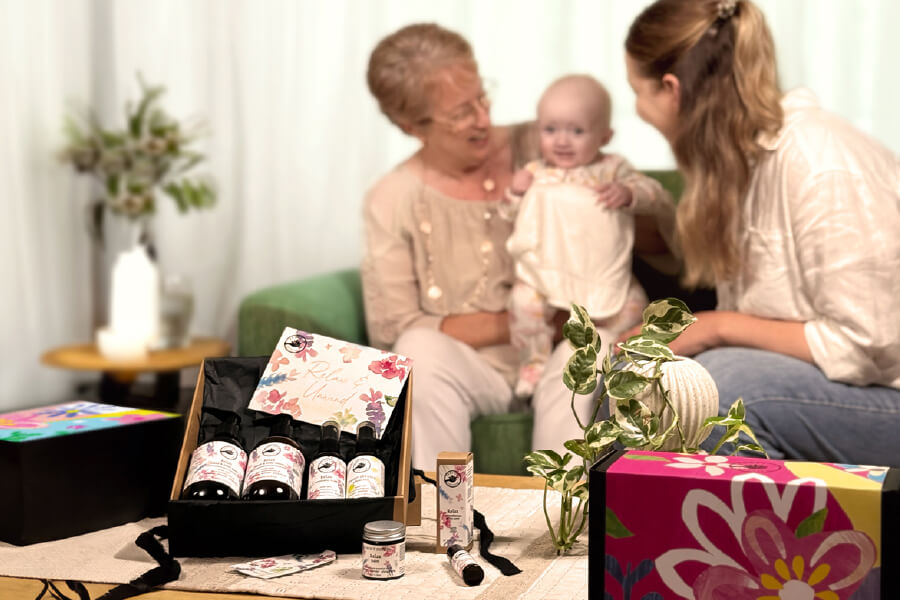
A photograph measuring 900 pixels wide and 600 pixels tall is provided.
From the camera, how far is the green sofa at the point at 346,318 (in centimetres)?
246

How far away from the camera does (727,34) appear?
2195 millimetres

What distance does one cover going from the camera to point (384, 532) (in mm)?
1203

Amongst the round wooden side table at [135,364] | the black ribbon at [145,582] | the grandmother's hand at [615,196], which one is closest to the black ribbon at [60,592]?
the black ribbon at [145,582]

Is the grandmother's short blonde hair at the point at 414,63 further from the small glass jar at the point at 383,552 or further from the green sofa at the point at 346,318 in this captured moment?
the small glass jar at the point at 383,552

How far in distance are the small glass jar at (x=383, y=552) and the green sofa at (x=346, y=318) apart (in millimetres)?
1201

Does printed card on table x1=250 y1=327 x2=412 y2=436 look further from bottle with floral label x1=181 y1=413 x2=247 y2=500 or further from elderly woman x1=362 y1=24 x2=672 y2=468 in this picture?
elderly woman x1=362 y1=24 x2=672 y2=468

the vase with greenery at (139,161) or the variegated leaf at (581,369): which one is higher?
the vase with greenery at (139,161)

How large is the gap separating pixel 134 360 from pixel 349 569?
2047 mm

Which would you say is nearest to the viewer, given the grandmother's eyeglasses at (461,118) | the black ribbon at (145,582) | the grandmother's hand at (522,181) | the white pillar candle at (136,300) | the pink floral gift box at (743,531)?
the pink floral gift box at (743,531)

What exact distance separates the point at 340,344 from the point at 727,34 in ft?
3.95

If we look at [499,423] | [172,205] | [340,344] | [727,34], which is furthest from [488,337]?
[172,205]

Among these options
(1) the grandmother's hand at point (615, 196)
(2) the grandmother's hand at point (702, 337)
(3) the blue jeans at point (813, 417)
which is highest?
(1) the grandmother's hand at point (615, 196)

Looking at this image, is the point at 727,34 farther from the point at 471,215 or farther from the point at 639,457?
the point at 639,457

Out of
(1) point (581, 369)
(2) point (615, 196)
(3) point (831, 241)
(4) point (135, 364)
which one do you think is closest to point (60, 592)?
(1) point (581, 369)
